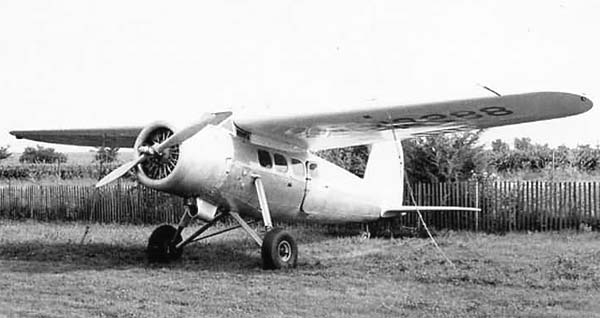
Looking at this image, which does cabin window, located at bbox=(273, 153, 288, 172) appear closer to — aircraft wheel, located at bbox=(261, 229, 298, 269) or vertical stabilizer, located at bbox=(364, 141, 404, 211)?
aircraft wheel, located at bbox=(261, 229, 298, 269)

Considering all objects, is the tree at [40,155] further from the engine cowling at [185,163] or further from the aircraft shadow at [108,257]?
the engine cowling at [185,163]

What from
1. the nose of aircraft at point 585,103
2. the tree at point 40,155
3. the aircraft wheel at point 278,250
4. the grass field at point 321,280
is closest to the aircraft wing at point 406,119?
the nose of aircraft at point 585,103

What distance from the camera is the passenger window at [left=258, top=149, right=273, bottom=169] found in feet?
40.2

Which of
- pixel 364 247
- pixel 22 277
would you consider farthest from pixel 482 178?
pixel 22 277

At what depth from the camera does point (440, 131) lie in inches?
508

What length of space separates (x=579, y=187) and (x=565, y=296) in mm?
8283

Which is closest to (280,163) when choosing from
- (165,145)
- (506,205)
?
Answer: (165,145)

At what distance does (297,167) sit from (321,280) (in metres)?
3.32

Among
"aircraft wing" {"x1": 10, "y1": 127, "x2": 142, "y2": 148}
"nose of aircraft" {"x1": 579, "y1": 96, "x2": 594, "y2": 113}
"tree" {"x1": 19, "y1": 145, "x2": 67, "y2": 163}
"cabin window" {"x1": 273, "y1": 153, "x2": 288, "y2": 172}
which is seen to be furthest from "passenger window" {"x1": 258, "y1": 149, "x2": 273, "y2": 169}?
"tree" {"x1": 19, "y1": 145, "x2": 67, "y2": 163}

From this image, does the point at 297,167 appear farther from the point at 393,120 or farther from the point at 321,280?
the point at 321,280

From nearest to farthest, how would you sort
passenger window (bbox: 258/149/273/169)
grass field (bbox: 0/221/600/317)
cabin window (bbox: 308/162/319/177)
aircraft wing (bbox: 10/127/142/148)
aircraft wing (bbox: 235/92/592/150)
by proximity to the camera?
grass field (bbox: 0/221/600/317) < aircraft wing (bbox: 235/92/592/150) < passenger window (bbox: 258/149/273/169) < cabin window (bbox: 308/162/319/177) < aircraft wing (bbox: 10/127/142/148)

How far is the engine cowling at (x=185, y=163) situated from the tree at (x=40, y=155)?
214ft

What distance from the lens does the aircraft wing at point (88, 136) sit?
48.0 ft

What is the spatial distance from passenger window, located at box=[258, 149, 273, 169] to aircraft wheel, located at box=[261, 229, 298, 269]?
1.39 meters
